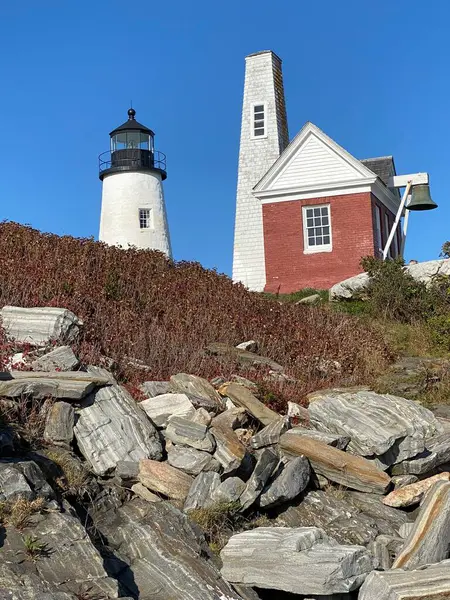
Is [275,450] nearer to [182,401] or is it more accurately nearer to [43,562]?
[182,401]

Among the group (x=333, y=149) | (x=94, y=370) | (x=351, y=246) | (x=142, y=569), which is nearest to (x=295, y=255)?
(x=351, y=246)

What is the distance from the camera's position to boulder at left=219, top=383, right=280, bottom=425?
9.39 m

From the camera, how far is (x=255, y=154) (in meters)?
28.9

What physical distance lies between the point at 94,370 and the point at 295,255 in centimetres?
1685

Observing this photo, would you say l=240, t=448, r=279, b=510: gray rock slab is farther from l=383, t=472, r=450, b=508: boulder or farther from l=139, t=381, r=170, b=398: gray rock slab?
l=139, t=381, r=170, b=398: gray rock slab

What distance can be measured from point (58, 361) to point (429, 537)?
14.3ft

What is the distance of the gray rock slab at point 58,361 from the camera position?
29.8 feet

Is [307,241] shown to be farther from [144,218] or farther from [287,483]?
[287,483]

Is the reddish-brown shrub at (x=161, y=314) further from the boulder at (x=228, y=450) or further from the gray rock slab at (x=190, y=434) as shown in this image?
the boulder at (x=228, y=450)

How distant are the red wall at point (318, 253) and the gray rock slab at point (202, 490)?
17485 millimetres

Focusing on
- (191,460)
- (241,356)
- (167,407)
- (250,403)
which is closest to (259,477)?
(191,460)

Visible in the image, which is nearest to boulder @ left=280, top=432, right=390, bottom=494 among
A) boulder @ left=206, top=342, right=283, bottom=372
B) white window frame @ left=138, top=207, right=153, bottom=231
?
boulder @ left=206, top=342, right=283, bottom=372

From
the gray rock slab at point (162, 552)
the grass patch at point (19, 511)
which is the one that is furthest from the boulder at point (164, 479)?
the grass patch at point (19, 511)

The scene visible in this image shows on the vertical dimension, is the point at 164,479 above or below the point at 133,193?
below
